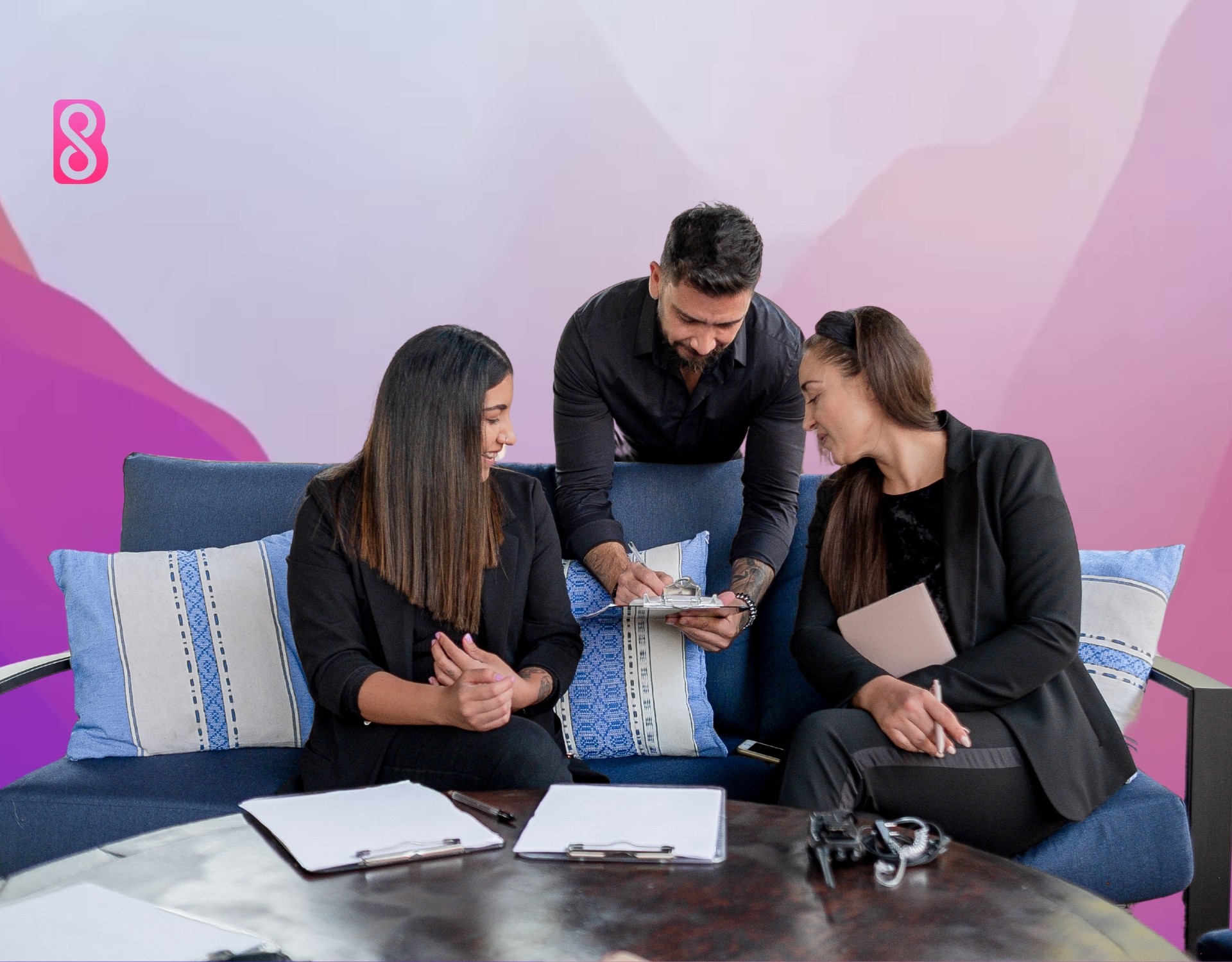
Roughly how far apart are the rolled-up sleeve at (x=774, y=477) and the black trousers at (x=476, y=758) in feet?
2.63

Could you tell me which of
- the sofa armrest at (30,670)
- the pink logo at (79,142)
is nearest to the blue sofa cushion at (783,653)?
the sofa armrest at (30,670)

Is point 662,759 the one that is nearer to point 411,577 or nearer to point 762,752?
point 762,752

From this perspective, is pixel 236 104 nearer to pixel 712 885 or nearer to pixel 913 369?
pixel 913 369

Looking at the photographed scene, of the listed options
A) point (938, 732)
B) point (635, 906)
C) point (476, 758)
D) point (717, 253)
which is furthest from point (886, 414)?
point (635, 906)

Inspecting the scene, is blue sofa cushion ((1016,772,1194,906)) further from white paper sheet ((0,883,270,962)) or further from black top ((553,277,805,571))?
white paper sheet ((0,883,270,962))

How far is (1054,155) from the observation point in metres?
3.52

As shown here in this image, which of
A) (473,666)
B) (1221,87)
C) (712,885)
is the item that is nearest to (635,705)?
(473,666)

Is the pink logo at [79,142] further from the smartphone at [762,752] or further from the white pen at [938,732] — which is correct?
the white pen at [938,732]

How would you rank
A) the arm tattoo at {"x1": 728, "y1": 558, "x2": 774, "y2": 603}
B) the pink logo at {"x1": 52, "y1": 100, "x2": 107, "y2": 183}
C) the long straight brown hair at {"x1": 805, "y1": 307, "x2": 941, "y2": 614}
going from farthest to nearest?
1. the pink logo at {"x1": 52, "y1": 100, "x2": 107, "y2": 183}
2. the arm tattoo at {"x1": 728, "y1": 558, "x2": 774, "y2": 603}
3. the long straight brown hair at {"x1": 805, "y1": 307, "x2": 941, "y2": 614}

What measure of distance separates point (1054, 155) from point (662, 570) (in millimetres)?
1884

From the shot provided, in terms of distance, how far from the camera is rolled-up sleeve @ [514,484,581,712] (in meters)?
2.22

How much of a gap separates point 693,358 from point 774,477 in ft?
1.10

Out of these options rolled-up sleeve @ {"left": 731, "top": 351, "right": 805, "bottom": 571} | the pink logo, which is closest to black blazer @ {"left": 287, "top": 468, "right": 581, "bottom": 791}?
rolled-up sleeve @ {"left": 731, "top": 351, "right": 805, "bottom": 571}

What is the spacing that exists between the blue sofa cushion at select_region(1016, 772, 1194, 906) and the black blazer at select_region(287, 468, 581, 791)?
3.05 ft
